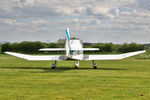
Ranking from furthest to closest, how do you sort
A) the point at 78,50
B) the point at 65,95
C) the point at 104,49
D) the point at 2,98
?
1. the point at 104,49
2. the point at 78,50
3. the point at 65,95
4. the point at 2,98

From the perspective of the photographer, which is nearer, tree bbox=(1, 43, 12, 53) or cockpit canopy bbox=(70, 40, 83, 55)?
cockpit canopy bbox=(70, 40, 83, 55)

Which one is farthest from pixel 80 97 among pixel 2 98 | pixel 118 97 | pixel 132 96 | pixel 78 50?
pixel 78 50

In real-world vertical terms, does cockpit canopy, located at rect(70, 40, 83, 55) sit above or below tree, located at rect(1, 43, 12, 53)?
below

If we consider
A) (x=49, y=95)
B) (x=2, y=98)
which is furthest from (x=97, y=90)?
(x=2, y=98)

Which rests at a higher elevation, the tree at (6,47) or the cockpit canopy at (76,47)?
the tree at (6,47)

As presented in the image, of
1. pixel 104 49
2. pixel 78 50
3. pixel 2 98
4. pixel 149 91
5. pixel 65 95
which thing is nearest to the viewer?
pixel 2 98

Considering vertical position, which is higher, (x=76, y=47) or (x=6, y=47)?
(x=6, y=47)

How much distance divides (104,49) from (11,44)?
4508cm

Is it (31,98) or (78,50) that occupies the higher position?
(78,50)

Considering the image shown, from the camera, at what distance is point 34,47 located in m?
118

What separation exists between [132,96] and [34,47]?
4327 inches

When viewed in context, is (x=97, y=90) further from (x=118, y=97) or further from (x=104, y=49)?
(x=104, y=49)

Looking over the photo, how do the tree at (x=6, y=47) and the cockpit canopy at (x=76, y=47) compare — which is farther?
the tree at (x=6, y=47)

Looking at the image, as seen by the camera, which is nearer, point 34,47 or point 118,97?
point 118,97
